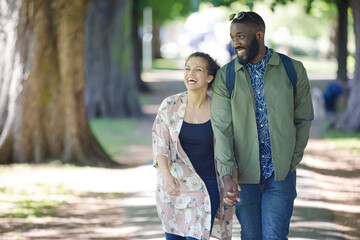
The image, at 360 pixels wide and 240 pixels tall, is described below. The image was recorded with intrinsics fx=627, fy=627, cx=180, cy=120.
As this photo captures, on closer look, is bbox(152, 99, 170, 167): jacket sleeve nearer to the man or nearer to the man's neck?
the man

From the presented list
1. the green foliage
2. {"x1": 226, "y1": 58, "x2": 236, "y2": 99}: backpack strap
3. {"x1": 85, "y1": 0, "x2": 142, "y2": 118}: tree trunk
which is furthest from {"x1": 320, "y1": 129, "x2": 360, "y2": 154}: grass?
the green foliage

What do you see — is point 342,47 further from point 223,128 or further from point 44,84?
point 223,128

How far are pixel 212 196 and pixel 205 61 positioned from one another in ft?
3.00

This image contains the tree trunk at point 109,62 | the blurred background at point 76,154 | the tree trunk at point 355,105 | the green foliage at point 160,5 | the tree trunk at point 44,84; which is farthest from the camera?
the green foliage at point 160,5

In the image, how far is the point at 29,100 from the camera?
10094 millimetres

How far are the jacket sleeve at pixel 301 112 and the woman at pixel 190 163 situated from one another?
0.56 meters

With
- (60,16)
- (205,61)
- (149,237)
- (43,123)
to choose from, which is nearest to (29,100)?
(43,123)

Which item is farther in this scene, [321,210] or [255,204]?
[321,210]

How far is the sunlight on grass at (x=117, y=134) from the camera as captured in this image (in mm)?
13956

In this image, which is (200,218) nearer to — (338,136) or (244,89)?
(244,89)

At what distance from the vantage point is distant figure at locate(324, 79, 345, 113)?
1806 centimetres

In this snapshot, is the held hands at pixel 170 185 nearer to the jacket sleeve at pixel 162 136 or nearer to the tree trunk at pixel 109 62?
the jacket sleeve at pixel 162 136

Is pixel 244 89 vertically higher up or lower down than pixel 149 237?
higher up

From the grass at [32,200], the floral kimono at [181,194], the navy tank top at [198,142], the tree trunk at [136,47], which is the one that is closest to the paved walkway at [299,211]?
the grass at [32,200]
